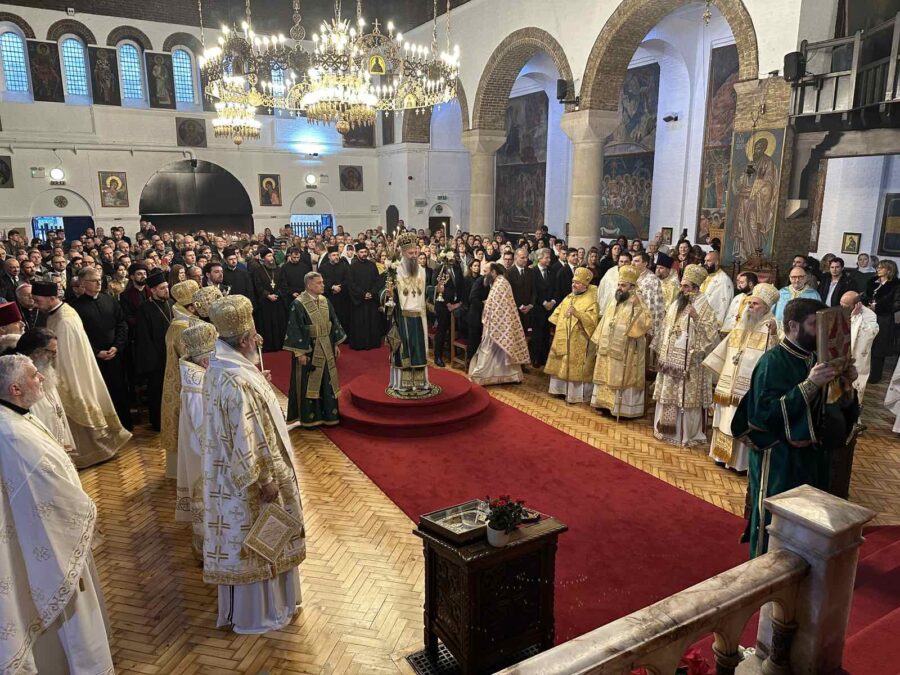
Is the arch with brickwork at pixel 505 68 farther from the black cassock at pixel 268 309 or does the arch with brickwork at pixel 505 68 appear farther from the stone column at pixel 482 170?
the black cassock at pixel 268 309

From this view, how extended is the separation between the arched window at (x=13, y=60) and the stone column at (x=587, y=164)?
15.5 m

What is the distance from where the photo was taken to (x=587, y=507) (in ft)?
18.1

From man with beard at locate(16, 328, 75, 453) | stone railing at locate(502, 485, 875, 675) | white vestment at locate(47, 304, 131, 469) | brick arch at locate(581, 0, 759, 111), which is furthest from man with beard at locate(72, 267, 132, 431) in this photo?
brick arch at locate(581, 0, 759, 111)

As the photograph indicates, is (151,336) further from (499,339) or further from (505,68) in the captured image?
(505,68)

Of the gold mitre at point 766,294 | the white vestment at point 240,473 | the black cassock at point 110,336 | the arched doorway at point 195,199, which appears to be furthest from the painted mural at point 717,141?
the arched doorway at point 195,199

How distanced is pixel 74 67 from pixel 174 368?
17275mm

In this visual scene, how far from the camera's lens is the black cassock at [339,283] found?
11336 mm

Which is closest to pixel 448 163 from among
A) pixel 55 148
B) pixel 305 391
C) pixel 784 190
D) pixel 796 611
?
pixel 55 148

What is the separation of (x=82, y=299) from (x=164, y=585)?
3854mm

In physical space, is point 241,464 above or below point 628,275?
below

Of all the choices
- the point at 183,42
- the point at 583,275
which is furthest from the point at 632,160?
the point at 183,42

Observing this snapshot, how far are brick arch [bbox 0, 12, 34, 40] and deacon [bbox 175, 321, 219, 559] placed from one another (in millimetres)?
18294

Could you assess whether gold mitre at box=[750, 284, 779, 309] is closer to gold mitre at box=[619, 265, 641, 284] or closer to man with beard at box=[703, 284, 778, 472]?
man with beard at box=[703, 284, 778, 472]

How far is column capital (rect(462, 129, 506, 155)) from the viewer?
17.1m
